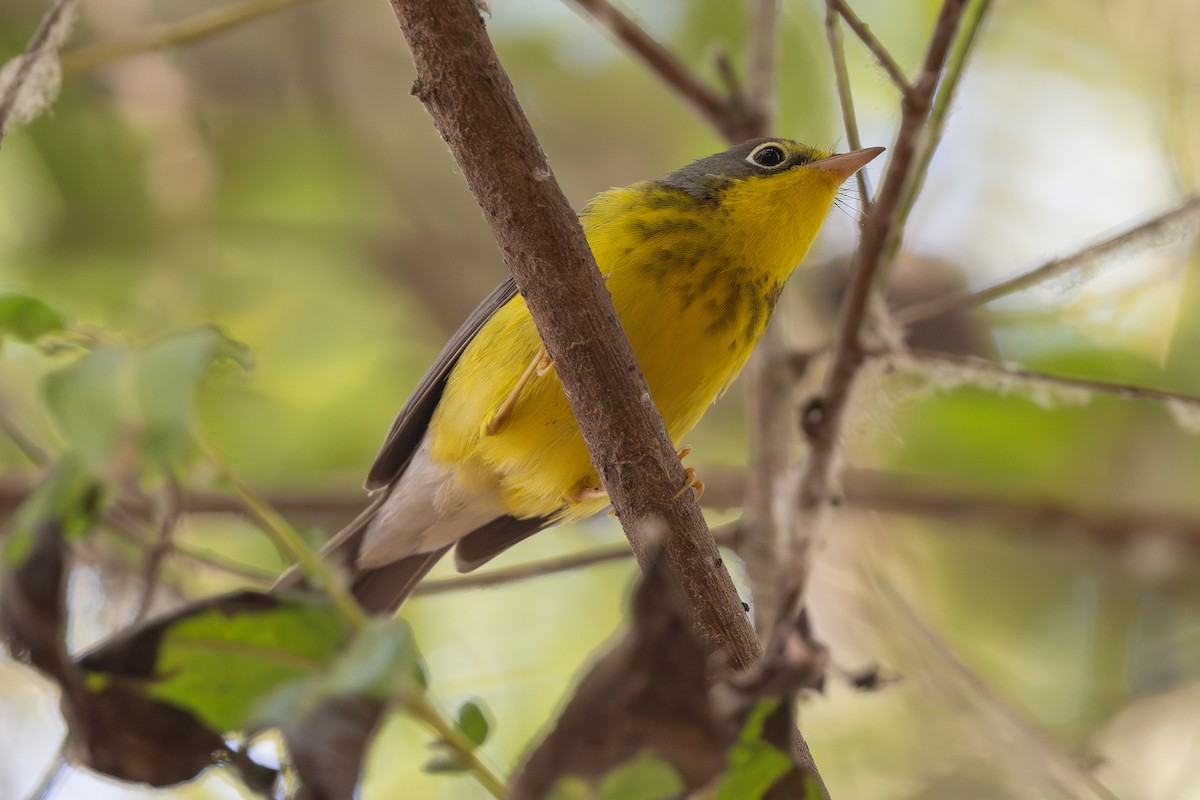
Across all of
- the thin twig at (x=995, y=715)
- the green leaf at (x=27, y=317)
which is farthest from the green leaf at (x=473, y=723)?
the thin twig at (x=995, y=715)

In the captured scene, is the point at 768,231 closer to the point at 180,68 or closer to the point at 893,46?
the point at 893,46

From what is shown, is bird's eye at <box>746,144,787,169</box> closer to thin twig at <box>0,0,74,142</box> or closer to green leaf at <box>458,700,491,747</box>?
thin twig at <box>0,0,74,142</box>

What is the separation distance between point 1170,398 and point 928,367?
2.35 ft

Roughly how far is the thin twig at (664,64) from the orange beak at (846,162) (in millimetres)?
697

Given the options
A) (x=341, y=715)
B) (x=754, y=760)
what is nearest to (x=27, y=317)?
(x=341, y=715)

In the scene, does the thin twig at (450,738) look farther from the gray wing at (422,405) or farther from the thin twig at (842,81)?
the gray wing at (422,405)

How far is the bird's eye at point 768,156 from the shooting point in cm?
429

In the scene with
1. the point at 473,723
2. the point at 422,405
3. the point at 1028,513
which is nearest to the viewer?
the point at 473,723

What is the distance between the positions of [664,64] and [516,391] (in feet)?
4.70

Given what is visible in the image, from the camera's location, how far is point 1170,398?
9.96ft

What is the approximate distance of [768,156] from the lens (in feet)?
14.1

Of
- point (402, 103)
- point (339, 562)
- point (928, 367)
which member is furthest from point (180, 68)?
point (928, 367)

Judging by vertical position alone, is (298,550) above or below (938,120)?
above

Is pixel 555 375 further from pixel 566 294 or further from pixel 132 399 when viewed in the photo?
pixel 132 399
